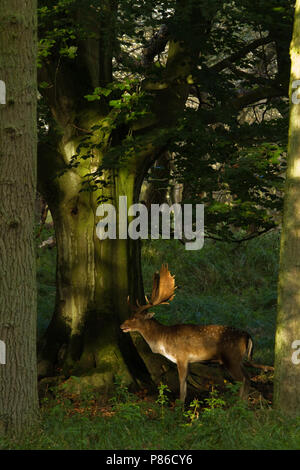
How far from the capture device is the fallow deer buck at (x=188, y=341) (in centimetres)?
868

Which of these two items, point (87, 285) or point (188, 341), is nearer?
point (188, 341)

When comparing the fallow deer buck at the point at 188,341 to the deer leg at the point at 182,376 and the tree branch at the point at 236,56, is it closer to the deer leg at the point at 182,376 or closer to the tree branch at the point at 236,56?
the deer leg at the point at 182,376

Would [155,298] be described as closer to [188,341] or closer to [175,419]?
[188,341]

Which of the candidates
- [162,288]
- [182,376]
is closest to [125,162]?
[162,288]

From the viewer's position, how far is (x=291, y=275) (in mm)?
6965

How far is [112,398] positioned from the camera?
806cm

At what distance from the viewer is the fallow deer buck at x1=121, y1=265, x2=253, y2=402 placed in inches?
342

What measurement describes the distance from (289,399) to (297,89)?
3515 millimetres

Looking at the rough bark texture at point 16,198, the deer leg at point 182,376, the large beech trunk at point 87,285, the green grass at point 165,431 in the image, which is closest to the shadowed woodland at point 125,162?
the large beech trunk at point 87,285

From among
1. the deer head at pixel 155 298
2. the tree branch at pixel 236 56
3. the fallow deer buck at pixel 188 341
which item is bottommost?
the fallow deer buck at pixel 188 341

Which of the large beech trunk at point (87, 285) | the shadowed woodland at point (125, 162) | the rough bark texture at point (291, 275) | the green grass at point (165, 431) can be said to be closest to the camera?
the green grass at point (165, 431)

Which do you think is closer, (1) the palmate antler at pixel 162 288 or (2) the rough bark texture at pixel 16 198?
(2) the rough bark texture at pixel 16 198

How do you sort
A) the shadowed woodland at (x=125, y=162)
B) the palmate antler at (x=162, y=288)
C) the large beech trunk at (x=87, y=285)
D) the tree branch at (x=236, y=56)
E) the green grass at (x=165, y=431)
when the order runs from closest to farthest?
the green grass at (x=165, y=431) → the shadowed woodland at (x=125, y=162) → the palmate antler at (x=162, y=288) → the large beech trunk at (x=87, y=285) → the tree branch at (x=236, y=56)

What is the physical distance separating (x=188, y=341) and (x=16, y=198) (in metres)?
3.65
